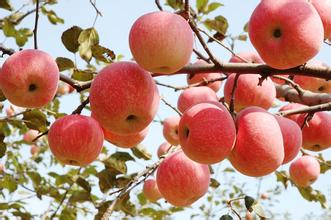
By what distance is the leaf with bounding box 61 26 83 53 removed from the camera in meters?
2.06

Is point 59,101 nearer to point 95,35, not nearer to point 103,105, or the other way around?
point 95,35

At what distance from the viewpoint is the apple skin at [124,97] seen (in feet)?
4.93

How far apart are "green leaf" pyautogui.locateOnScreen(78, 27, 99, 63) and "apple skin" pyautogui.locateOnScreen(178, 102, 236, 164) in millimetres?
710

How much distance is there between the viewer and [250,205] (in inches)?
67.7

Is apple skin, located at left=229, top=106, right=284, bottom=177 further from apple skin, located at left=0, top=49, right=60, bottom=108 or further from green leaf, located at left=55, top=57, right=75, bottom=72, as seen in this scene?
green leaf, located at left=55, top=57, right=75, bottom=72

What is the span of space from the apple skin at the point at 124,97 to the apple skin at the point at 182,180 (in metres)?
0.49

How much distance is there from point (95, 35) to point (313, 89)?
145 centimetres

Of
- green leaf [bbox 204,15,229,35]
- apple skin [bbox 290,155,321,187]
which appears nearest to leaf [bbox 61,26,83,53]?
green leaf [bbox 204,15,229,35]

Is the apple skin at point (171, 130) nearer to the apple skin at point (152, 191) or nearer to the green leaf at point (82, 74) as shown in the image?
the apple skin at point (152, 191)

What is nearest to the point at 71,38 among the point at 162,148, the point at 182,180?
the point at 182,180

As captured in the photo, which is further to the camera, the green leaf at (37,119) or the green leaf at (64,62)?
the green leaf at (37,119)

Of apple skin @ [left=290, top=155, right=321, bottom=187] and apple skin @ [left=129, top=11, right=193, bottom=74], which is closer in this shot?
apple skin @ [left=129, top=11, right=193, bottom=74]

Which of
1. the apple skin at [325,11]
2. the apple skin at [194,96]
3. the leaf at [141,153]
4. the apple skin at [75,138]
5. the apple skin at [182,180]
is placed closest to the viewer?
the apple skin at [75,138]

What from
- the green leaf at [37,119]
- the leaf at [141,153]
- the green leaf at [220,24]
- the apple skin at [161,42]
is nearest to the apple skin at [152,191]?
the leaf at [141,153]
